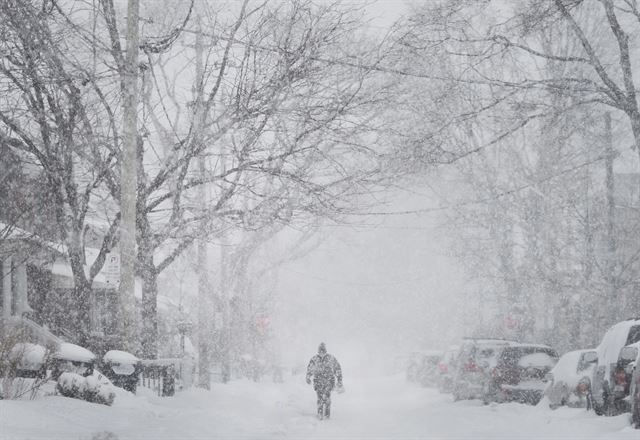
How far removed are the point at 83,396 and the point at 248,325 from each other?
22454mm

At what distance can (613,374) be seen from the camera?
10742 millimetres

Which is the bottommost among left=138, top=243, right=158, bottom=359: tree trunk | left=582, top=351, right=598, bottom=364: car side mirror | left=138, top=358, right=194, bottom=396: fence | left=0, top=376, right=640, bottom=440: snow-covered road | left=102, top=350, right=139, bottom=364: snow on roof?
left=0, top=376, right=640, bottom=440: snow-covered road

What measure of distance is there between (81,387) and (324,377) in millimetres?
6016

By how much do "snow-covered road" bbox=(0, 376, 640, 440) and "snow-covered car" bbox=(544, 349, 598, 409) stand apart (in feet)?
1.15

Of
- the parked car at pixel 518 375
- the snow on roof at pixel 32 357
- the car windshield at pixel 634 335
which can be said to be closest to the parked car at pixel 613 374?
the car windshield at pixel 634 335

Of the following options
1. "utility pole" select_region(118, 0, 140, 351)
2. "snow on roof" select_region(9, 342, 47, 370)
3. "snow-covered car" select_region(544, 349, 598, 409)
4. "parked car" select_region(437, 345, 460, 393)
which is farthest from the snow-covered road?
"parked car" select_region(437, 345, 460, 393)

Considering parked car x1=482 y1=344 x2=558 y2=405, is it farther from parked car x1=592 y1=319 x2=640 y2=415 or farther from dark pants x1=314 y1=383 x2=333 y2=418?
parked car x1=592 y1=319 x2=640 y2=415

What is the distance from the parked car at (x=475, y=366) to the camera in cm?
1823

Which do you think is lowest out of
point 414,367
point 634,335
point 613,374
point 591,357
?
point 414,367

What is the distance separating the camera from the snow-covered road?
8.98m

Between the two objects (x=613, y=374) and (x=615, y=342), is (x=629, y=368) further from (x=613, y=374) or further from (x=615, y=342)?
(x=615, y=342)

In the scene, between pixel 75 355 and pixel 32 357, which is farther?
pixel 75 355

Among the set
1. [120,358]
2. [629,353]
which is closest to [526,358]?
[629,353]

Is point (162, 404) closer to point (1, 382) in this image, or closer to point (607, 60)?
point (1, 382)
